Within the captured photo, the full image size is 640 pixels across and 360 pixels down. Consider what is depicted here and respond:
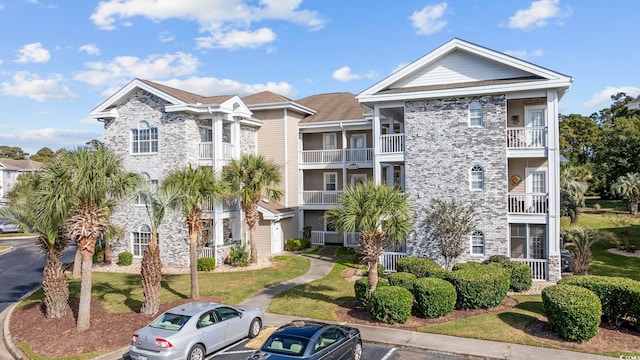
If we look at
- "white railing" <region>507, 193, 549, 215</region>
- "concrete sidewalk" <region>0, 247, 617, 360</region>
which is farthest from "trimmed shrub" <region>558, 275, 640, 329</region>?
"white railing" <region>507, 193, 549, 215</region>

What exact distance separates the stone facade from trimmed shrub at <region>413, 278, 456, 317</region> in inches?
266

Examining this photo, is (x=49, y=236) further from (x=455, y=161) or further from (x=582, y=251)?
(x=582, y=251)

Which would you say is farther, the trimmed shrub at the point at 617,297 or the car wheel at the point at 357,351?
the trimmed shrub at the point at 617,297

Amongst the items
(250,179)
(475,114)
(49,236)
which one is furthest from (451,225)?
(49,236)

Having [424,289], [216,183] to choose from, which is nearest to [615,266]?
[424,289]

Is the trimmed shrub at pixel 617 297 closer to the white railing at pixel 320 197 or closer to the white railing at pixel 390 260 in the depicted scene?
the white railing at pixel 390 260

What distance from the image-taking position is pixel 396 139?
22953 millimetres

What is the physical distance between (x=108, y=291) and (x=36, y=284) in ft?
22.6

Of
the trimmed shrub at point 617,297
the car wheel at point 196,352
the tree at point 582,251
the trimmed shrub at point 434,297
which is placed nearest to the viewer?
the car wheel at point 196,352

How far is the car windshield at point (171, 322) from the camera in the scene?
11.5 meters

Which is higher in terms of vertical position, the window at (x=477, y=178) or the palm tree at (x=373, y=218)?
the window at (x=477, y=178)

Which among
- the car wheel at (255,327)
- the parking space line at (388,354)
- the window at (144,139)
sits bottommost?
the parking space line at (388,354)

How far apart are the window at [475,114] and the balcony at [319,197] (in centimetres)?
1128

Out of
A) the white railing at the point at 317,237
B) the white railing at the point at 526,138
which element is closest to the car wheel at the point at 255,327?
the white railing at the point at 526,138
